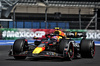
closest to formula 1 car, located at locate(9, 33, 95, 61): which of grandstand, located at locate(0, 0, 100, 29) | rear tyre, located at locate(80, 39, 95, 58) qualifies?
rear tyre, located at locate(80, 39, 95, 58)

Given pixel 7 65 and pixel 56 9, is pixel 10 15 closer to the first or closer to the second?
pixel 56 9

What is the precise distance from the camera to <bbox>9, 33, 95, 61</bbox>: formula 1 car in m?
11.1

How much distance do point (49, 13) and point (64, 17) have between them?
228 cm

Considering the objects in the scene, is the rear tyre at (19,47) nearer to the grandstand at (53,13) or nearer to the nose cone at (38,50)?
the nose cone at (38,50)

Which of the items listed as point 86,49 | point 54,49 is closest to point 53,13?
point 86,49

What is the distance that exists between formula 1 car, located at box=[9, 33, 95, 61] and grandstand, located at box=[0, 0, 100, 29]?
19757mm

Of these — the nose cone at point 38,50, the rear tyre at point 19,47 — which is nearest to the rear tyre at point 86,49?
the nose cone at point 38,50

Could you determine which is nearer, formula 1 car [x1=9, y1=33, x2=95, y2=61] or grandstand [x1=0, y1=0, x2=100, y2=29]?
formula 1 car [x1=9, y1=33, x2=95, y2=61]

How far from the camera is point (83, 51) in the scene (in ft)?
41.1

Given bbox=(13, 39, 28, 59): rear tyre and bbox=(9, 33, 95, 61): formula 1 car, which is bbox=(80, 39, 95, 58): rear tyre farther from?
bbox=(13, 39, 28, 59): rear tyre

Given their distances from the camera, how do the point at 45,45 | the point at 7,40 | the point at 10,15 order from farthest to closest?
the point at 10,15 < the point at 7,40 < the point at 45,45

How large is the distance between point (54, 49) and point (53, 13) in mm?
29227

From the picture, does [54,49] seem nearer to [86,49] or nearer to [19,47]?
[19,47]

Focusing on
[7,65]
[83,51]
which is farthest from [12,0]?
[7,65]
